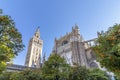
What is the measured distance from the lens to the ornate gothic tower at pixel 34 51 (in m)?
62.2

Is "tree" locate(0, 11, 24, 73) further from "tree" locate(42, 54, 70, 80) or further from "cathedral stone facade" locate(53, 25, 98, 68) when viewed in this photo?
"cathedral stone facade" locate(53, 25, 98, 68)

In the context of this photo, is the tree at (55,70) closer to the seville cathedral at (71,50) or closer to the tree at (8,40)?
the tree at (8,40)

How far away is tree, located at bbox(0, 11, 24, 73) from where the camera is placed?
931 cm

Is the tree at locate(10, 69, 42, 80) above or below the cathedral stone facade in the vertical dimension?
below

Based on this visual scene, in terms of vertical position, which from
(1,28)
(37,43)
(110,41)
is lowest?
(110,41)

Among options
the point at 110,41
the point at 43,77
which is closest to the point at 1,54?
the point at 110,41

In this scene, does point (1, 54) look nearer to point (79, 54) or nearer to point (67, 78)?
point (67, 78)

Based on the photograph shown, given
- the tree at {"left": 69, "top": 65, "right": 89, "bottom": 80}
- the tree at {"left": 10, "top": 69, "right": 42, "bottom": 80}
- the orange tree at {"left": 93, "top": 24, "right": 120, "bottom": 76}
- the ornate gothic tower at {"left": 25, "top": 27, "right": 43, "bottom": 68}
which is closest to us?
the orange tree at {"left": 93, "top": 24, "right": 120, "bottom": 76}

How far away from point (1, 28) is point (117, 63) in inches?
293

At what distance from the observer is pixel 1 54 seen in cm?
898

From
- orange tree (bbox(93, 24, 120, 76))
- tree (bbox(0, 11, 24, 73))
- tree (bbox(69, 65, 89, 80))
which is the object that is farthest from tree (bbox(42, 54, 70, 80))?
orange tree (bbox(93, 24, 120, 76))

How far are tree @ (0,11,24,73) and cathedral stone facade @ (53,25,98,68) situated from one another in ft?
85.9

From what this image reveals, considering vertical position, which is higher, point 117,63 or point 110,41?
point 110,41

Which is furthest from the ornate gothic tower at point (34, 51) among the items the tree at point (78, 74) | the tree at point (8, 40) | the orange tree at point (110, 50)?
the orange tree at point (110, 50)
